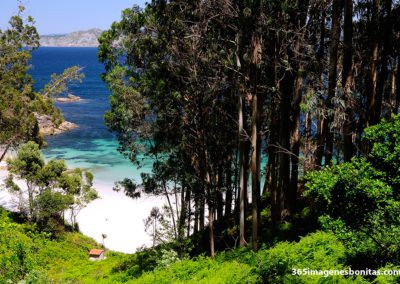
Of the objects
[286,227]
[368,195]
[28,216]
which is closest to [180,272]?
[286,227]

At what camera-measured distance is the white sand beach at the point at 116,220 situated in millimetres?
29703

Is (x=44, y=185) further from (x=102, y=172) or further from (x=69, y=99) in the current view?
(x=69, y=99)

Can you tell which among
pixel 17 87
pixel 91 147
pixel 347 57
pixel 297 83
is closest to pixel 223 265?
pixel 297 83

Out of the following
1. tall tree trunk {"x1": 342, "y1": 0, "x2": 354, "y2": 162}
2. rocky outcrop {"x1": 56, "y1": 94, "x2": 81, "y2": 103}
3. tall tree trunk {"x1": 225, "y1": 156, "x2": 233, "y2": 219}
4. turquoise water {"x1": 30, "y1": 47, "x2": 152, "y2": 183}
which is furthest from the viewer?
rocky outcrop {"x1": 56, "y1": 94, "x2": 81, "y2": 103}

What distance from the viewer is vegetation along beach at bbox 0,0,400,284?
789 centimetres

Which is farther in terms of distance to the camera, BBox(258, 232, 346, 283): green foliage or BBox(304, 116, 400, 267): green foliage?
BBox(258, 232, 346, 283): green foliage

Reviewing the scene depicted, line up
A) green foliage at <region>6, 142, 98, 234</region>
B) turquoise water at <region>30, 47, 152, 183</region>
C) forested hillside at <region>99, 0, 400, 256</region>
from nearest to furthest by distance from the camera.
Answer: forested hillside at <region>99, 0, 400, 256</region>, green foliage at <region>6, 142, 98, 234</region>, turquoise water at <region>30, 47, 152, 183</region>

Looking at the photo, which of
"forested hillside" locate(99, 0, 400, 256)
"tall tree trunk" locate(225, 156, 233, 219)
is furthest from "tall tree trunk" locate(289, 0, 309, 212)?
"tall tree trunk" locate(225, 156, 233, 219)

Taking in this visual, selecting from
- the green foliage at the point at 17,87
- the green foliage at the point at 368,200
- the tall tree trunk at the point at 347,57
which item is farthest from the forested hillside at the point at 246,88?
the green foliage at the point at 17,87

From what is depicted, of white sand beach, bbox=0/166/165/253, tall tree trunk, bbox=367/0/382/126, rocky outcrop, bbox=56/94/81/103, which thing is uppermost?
tall tree trunk, bbox=367/0/382/126

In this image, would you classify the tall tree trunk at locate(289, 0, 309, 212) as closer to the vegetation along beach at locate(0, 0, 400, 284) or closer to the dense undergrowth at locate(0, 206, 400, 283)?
the vegetation along beach at locate(0, 0, 400, 284)

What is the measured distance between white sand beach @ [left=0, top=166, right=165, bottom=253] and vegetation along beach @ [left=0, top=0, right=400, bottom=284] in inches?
114

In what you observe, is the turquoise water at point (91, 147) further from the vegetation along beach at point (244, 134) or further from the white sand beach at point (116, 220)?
the vegetation along beach at point (244, 134)

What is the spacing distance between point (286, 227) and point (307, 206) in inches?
106
